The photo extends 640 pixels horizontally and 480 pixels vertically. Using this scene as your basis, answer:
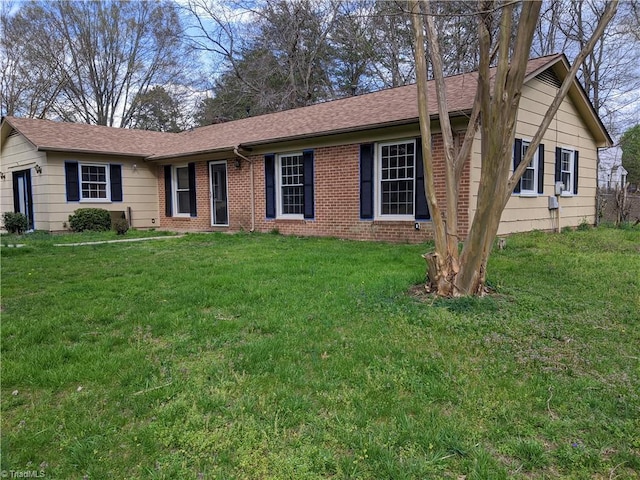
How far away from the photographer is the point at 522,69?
3789 mm

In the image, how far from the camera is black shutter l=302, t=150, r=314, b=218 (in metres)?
10.6

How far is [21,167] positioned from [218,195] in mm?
6981

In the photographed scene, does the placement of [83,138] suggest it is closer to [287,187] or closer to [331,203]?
[287,187]

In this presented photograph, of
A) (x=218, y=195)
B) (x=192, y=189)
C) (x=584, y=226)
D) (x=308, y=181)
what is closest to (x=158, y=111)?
(x=192, y=189)

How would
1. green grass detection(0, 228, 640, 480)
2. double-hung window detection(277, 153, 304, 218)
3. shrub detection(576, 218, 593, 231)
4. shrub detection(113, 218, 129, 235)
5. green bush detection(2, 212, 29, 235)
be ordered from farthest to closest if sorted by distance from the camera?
green bush detection(2, 212, 29, 235) → shrub detection(113, 218, 129, 235) → shrub detection(576, 218, 593, 231) → double-hung window detection(277, 153, 304, 218) → green grass detection(0, 228, 640, 480)

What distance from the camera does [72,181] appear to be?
13.3m

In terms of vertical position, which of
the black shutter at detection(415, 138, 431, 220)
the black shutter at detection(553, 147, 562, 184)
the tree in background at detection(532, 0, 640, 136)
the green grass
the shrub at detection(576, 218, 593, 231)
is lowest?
the green grass

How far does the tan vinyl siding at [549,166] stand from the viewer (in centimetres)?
926

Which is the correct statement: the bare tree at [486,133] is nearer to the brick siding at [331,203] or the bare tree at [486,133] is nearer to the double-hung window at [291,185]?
the brick siding at [331,203]

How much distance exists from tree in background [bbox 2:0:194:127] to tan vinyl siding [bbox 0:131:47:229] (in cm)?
1080

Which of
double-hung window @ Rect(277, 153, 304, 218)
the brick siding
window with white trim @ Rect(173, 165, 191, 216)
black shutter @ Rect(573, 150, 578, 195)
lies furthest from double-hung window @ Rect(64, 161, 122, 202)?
black shutter @ Rect(573, 150, 578, 195)

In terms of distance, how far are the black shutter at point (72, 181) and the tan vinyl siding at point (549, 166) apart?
11.9 metres

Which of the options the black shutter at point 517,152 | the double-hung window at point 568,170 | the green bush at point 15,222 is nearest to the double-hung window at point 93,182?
A: the green bush at point 15,222

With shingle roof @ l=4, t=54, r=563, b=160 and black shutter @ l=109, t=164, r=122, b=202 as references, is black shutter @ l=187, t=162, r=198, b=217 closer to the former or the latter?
shingle roof @ l=4, t=54, r=563, b=160
